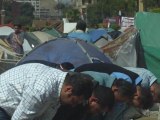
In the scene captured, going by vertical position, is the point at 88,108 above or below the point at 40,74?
below

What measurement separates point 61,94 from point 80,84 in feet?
0.60

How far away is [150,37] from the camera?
14.4m

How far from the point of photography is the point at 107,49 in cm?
1355

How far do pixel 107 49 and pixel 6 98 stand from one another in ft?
27.0

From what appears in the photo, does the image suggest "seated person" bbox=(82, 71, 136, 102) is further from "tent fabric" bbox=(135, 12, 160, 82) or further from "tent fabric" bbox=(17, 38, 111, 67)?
"tent fabric" bbox=(135, 12, 160, 82)

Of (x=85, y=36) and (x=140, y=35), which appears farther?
(x=140, y=35)

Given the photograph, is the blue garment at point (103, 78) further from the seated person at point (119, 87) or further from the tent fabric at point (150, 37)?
the tent fabric at point (150, 37)

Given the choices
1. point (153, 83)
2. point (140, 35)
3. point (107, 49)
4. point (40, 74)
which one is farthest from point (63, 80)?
point (140, 35)

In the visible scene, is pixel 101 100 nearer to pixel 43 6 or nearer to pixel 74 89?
pixel 74 89

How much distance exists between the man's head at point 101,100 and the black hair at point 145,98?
76 centimetres

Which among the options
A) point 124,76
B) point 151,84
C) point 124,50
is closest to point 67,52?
point 151,84

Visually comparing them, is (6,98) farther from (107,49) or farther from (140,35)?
(140,35)

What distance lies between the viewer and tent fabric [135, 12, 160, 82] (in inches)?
561

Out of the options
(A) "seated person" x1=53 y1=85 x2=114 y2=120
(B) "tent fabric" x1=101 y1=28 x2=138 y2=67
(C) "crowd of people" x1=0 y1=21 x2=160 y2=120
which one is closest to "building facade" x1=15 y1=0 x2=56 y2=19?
(B) "tent fabric" x1=101 y1=28 x2=138 y2=67
